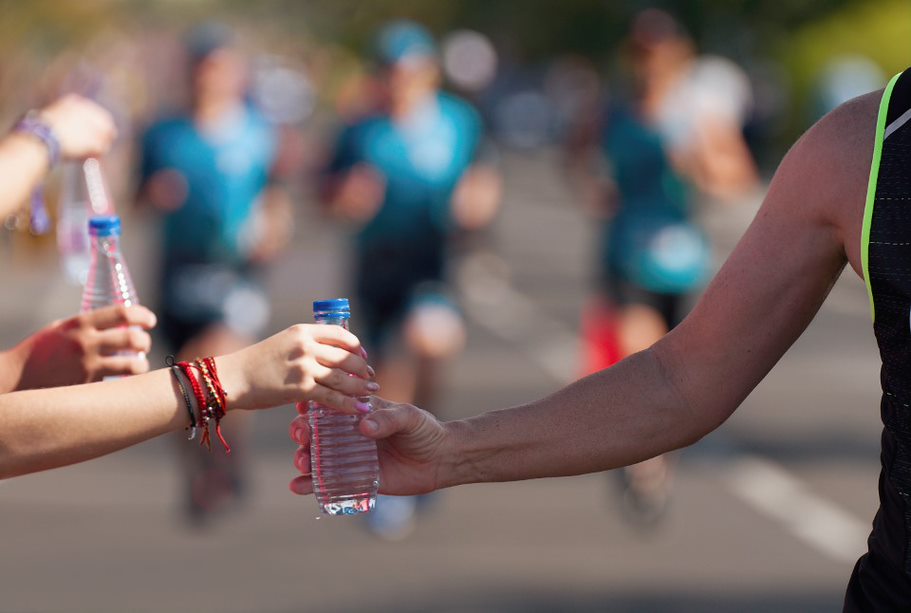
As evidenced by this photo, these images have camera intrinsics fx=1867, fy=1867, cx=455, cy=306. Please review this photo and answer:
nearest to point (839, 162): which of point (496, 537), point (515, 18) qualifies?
point (496, 537)

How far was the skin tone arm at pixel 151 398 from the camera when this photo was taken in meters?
3.32

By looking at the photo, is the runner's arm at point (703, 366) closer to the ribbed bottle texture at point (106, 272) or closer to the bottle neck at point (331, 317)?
the bottle neck at point (331, 317)

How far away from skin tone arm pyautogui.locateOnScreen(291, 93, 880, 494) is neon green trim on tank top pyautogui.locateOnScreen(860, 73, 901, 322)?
0.15 meters

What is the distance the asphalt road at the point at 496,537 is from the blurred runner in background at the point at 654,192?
36.1 inches

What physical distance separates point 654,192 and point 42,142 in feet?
21.4

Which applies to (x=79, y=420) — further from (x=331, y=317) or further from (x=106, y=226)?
(x=106, y=226)

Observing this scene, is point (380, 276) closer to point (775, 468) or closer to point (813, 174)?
point (775, 468)

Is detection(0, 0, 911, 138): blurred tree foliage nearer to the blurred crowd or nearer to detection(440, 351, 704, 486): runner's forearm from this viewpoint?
the blurred crowd

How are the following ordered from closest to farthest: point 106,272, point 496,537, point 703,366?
1. point 703,366
2. point 106,272
3. point 496,537

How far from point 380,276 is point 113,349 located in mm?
6089

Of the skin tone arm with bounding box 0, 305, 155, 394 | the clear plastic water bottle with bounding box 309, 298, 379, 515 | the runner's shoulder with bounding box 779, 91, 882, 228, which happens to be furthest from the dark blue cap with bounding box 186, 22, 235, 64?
the runner's shoulder with bounding box 779, 91, 882, 228

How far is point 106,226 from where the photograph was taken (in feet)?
13.0

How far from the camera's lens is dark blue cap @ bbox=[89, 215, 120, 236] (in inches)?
155

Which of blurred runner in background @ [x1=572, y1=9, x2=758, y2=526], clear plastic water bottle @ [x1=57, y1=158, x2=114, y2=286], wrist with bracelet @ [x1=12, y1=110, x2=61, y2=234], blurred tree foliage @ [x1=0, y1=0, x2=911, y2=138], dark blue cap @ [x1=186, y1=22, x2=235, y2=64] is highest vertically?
blurred tree foliage @ [x1=0, y1=0, x2=911, y2=138]
